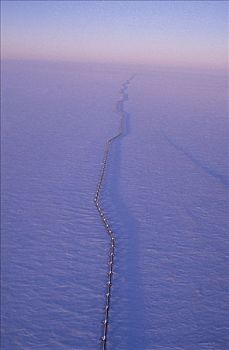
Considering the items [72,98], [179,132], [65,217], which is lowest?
[65,217]

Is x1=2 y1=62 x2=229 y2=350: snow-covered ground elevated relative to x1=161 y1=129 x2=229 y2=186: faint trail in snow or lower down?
lower down

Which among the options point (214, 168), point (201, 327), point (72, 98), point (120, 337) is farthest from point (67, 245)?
point (72, 98)

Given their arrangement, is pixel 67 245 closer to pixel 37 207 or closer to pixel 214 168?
pixel 37 207

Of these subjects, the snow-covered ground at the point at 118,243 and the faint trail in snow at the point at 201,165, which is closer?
the snow-covered ground at the point at 118,243

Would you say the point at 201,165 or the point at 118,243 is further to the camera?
the point at 201,165

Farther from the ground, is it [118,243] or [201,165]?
[201,165]

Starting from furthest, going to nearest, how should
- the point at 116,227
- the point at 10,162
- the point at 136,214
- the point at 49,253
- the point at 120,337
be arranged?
1. the point at 10,162
2. the point at 136,214
3. the point at 116,227
4. the point at 49,253
5. the point at 120,337

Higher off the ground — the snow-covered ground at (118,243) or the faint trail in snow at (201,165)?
the faint trail in snow at (201,165)

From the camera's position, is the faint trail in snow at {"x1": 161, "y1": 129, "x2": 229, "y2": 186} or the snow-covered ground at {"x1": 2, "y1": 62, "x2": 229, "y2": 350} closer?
the snow-covered ground at {"x1": 2, "y1": 62, "x2": 229, "y2": 350}
